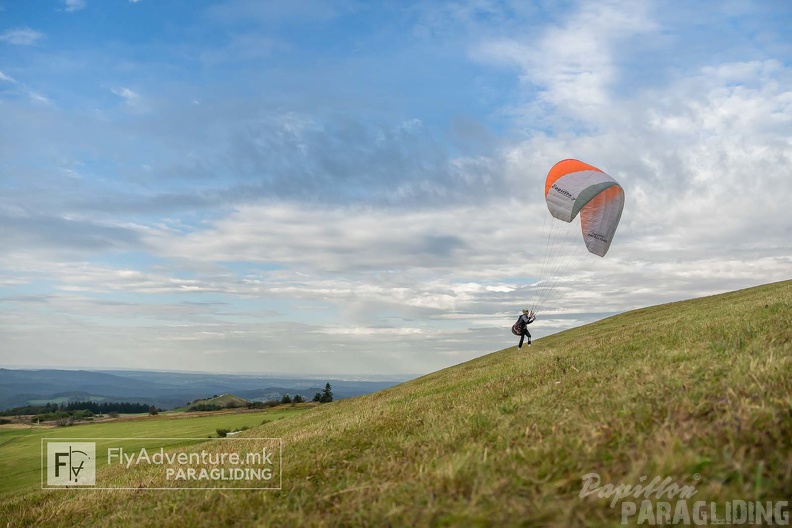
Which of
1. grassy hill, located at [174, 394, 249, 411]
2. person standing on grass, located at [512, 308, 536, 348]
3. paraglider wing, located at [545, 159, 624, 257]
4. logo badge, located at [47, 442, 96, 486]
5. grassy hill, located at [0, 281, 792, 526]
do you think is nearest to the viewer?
grassy hill, located at [0, 281, 792, 526]

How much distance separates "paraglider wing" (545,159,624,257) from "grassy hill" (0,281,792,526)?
1128 cm

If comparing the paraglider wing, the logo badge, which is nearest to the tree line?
the logo badge

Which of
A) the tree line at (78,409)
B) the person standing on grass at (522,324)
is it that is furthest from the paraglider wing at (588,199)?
the tree line at (78,409)

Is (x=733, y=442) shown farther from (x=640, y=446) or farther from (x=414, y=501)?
(x=414, y=501)

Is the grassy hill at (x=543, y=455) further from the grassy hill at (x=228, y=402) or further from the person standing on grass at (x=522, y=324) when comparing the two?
the grassy hill at (x=228, y=402)

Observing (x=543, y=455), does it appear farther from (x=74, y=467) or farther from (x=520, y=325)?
(x=520, y=325)

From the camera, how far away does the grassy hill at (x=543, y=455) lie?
14.7 ft

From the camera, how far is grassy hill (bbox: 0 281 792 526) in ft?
14.7

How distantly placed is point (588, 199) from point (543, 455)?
60.1 ft

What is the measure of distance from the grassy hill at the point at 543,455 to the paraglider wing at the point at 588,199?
37.0 ft

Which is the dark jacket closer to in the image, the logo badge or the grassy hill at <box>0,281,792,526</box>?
the grassy hill at <box>0,281,792,526</box>

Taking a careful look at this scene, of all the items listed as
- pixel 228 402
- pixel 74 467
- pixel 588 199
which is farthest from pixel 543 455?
pixel 228 402

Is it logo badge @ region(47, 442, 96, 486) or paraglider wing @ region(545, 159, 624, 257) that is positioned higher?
paraglider wing @ region(545, 159, 624, 257)

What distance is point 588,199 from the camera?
21.8 metres
